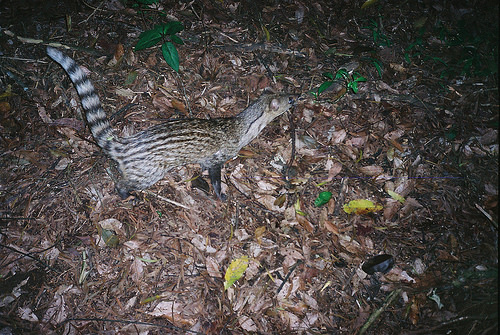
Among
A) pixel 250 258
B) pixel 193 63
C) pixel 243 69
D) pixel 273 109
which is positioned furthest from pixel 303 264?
pixel 193 63

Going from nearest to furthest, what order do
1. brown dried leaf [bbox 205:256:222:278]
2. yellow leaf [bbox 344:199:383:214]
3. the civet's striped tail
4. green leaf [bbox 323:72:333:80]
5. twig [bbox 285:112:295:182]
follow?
the civet's striped tail
brown dried leaf [bbox 205:256:222:278]
yellow leaf [bbox 344:199:383:214]
twig [bbox 285:112:295:182]
green leaf [bbox 323:72:333:80]

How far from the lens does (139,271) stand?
137 inches

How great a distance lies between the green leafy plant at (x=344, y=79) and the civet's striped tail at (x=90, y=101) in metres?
3.05

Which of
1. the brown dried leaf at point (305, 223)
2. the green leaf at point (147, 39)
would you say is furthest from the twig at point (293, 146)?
the green leaf at point (147, 39)

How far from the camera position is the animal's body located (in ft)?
11.2

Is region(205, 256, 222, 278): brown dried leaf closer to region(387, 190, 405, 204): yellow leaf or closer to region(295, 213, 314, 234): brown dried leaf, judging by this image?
region(295, 213, 314, 234): brown dried leaf

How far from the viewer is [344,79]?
4.59 metres

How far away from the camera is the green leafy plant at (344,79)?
429 centimetres

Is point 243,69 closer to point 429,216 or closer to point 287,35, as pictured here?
point 287,35

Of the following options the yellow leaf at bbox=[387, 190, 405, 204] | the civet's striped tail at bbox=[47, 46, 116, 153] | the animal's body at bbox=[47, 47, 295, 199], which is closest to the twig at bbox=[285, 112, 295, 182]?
the animal's body at bbox=[47, 47, 295, 199]

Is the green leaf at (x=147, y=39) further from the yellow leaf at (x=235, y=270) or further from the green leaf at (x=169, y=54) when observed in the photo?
the yellow leaf at (x=235, y=270)

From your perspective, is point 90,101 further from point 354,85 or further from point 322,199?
point 354,85

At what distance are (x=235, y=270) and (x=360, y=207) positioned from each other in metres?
1.92

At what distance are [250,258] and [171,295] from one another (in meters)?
1.06
